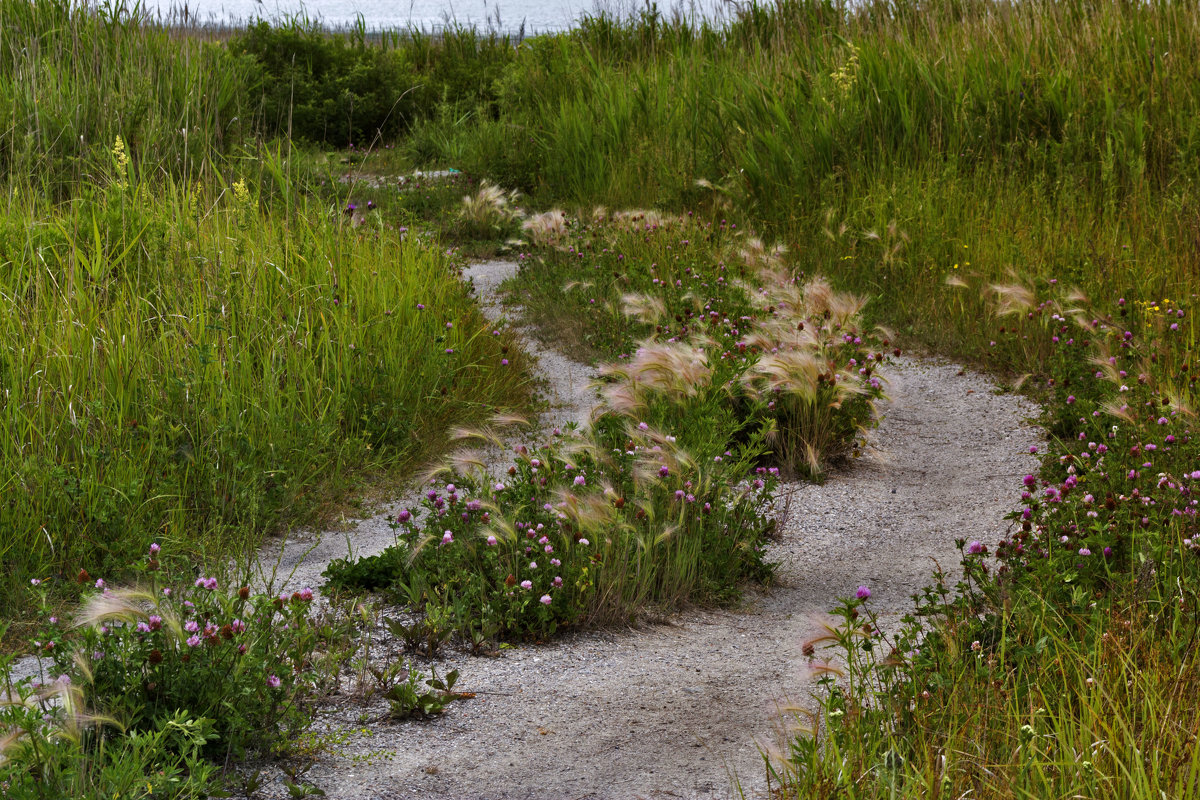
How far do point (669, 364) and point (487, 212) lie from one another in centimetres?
555

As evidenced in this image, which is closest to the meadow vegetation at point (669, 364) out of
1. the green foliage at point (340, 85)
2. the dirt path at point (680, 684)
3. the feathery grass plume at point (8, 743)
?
the feathery grass plume at point (8, 743)

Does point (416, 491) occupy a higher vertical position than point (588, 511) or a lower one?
lower

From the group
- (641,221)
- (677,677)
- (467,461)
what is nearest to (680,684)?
(677,677)

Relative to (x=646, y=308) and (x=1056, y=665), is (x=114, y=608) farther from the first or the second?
(x=646, y=308)

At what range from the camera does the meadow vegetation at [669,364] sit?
232cm

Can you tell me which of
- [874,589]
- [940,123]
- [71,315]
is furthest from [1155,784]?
[940,123]

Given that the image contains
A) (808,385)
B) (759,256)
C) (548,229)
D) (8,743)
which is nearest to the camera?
(8,743)

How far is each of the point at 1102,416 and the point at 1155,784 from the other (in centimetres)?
271

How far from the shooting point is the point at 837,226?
724 centimetres

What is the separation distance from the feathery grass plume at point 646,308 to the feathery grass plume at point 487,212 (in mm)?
3823

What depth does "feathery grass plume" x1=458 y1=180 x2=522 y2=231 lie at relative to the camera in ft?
30.5

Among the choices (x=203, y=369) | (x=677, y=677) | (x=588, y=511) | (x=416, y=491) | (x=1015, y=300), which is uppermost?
(x=1015, y=300)

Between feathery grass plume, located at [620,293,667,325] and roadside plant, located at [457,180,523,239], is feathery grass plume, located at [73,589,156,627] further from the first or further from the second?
roadside plant, located at [457,180,523,239]

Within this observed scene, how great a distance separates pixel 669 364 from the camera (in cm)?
416
